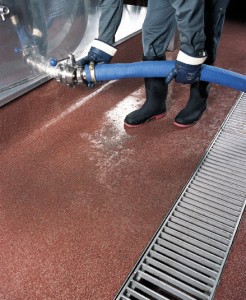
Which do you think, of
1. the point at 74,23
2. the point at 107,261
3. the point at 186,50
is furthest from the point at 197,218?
the point at 74,23

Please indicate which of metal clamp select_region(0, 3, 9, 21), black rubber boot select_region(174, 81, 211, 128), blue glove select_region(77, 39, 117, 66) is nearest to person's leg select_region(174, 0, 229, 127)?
black rubber boot select_region(174, 81, 211, 128)

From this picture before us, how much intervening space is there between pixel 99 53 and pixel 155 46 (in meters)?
0.45

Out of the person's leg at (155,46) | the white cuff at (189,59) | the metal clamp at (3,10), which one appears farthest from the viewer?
the person's leg at (155,46)

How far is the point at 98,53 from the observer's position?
1510 mm

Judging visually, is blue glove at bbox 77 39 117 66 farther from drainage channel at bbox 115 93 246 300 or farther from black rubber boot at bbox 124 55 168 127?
drainage channel at bbox 115 93 246 300

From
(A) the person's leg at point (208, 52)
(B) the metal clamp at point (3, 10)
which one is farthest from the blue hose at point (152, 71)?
(B) the metal clamp at point (3, 10)

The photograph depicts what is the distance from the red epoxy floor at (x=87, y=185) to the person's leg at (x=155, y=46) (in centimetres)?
8

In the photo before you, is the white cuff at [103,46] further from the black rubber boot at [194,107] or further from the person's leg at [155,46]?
the black rubber boot at [194,107]

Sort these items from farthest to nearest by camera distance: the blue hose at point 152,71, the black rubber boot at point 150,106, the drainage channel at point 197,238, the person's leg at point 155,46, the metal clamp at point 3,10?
1. the black rubber boot at point 150,106
2. the person's leg at point 155,46
3. the metal clamp at point 3,10
4. the blue hose at point 152,71
5. the drainage channel at point 197,238

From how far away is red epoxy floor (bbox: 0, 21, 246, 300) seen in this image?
1.09 m

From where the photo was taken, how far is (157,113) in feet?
6.51

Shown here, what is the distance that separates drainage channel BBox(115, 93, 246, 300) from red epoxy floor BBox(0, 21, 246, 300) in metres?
0.04

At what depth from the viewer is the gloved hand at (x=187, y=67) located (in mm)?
1291

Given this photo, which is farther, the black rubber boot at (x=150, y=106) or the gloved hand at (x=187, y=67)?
the black rubber boot at (x=150, y=106)
